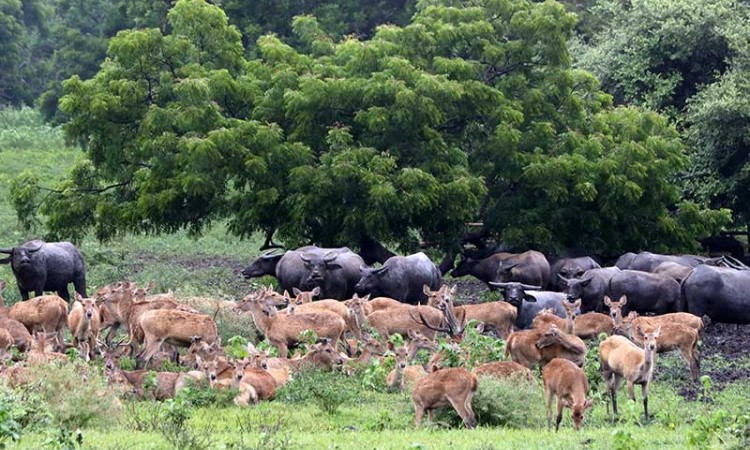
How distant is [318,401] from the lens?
14.8m

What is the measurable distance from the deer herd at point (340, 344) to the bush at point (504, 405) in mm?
139

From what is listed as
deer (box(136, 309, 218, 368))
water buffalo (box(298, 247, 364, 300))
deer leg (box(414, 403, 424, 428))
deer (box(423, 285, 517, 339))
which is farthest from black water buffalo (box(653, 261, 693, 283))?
deer leg (box(414, 403, 424, 428))

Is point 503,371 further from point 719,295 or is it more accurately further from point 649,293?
point 649,293

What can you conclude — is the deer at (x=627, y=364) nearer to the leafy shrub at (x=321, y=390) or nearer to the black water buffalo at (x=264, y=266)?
the leafy shrub at (x=321, y=390)

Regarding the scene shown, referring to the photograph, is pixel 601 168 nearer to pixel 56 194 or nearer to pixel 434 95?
pixel 434 95

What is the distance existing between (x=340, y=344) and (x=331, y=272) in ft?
23.9

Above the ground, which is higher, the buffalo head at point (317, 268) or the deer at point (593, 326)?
the deer at point (593, 326)

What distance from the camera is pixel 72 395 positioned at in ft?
41.8

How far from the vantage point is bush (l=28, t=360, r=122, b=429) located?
41.7ft

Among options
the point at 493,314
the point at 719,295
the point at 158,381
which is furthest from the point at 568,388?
the point at 719,295

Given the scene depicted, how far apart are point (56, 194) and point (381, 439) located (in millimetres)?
19185

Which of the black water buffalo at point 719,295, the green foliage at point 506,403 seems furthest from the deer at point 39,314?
the black water buffalo at point 719,295

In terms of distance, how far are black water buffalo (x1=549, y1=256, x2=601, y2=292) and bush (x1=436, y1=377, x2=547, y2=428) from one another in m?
13.4

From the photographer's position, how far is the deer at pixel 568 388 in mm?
13344
